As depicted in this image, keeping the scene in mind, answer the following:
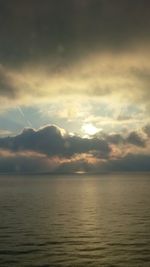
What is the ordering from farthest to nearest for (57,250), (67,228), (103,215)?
1. (103,215)
2. (67,228)
3. (57,250)

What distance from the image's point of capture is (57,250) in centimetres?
→ 5009

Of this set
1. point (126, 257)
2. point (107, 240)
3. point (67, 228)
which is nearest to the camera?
point (126, 257)

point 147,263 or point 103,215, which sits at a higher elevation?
point 103,215

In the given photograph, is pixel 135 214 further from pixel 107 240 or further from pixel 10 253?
pixel 10 253

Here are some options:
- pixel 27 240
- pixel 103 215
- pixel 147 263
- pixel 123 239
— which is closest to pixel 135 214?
pixel 103 215

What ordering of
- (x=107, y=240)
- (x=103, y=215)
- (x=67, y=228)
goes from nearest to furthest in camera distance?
(x=107, y=240) → (x=67, y=228) → (x=103, y=215)

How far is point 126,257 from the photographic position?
152 feet

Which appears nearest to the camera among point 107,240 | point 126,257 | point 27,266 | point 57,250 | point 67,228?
point 27,266

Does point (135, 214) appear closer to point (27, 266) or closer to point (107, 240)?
point (107, 240)

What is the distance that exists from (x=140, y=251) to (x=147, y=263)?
5703 millimetres

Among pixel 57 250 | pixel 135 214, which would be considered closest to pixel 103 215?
pixel 135 214

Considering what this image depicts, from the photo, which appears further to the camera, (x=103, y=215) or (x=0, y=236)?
(x=103, y=215)

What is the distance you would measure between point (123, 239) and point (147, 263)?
13.8 meters

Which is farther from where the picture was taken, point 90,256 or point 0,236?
point 0,236
